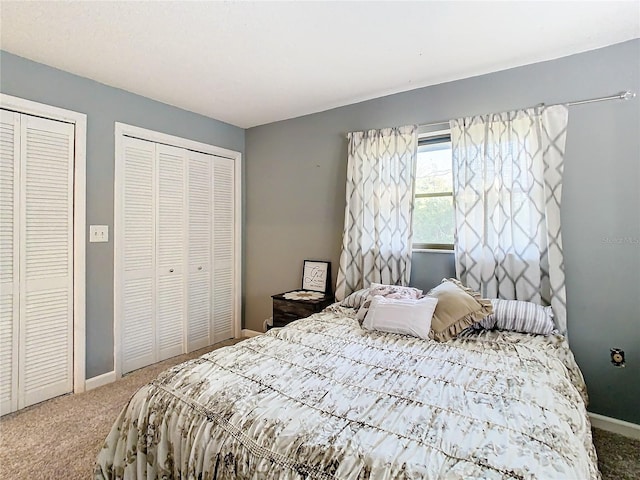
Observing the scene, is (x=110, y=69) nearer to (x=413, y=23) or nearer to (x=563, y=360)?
(x=413, y=23)

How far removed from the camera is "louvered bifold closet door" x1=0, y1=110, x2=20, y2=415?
7.49 ft

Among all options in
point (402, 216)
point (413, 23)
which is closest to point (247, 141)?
point (402, 216)

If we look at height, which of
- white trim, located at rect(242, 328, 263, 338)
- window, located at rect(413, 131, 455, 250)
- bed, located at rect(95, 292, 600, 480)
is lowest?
white trim, located at rect(242, 328, 263, 338)

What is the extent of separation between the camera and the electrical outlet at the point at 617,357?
2139 mm

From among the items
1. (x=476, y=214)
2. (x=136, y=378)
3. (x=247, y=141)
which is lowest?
(x=136, y=378)

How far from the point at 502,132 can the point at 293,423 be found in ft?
7.81

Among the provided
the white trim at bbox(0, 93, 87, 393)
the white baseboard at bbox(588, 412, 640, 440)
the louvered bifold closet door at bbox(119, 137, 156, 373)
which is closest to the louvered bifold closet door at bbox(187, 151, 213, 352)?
the louvered bifold closet door at bbox(119, 137, 156, 373)

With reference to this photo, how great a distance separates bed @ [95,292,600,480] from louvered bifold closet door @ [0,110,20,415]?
1.44 meters

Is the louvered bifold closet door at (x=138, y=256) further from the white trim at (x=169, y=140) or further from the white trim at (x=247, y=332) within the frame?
the white trim at (x=247, y=332)

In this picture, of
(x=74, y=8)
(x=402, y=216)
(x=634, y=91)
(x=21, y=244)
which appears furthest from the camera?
(x=402, y=216)

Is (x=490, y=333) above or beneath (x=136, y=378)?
above

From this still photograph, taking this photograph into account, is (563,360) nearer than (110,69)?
Yes

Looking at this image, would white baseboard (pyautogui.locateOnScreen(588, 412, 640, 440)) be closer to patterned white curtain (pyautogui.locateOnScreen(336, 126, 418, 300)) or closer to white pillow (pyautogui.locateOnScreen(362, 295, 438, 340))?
white pillow (pyautogui.locateOnScreen(362, 295, 438, 340))

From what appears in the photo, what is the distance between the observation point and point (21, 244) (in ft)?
7.73
